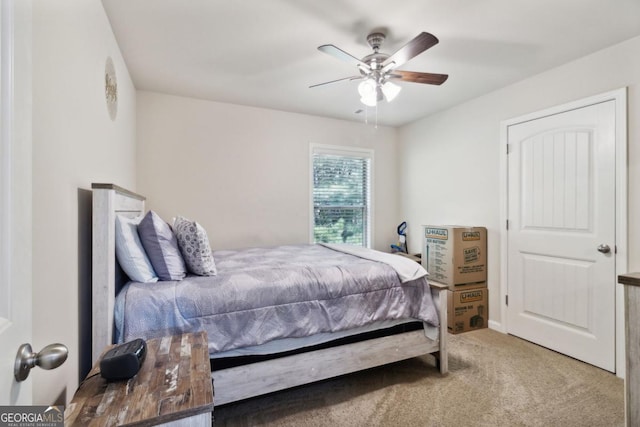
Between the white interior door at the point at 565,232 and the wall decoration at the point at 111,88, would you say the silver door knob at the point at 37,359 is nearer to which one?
the wall decoration at the point at 111,88

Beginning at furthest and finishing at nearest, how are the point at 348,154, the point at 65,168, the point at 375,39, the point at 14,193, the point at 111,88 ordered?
the point at 348,154, the point at 375,39, the point at 111,88, the point at 65,168, the point at 14,193

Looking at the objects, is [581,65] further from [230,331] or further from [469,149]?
[230,331]

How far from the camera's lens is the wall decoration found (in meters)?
1.92

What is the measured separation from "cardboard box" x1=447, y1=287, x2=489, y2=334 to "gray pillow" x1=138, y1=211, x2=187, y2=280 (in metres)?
2.66

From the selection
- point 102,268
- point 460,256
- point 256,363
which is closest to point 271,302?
point 256,363

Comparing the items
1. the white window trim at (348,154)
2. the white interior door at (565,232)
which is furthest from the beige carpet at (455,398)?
the white window trim at (348,154)

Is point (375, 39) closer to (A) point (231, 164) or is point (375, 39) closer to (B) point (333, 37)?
(B) point (333, 37)

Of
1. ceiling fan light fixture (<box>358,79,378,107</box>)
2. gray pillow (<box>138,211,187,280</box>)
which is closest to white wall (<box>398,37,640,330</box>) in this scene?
→ ceiling fan light fixture (<box>358,79,378,107</box>)

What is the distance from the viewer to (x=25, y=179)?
25.1 inches

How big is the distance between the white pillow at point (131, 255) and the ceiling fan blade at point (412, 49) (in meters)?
2.01

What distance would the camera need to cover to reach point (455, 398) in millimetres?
1973

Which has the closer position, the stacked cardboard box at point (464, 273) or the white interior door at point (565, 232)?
the white interior door at point (565, 232)

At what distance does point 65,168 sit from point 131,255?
0.59 m

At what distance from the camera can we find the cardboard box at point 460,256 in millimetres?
3131
